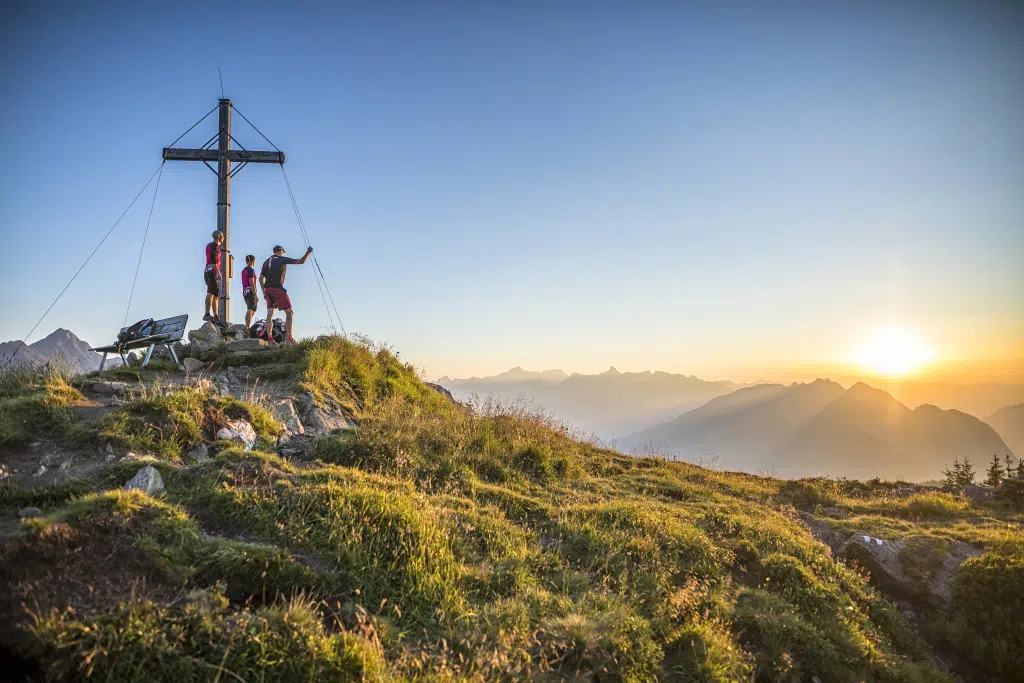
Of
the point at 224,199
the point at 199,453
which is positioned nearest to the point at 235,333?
the point at 224,199

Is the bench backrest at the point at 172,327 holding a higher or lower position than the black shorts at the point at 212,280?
lower

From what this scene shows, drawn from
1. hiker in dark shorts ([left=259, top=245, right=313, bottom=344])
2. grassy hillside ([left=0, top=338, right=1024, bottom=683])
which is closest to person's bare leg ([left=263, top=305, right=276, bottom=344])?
hiker in dark shorts ([left=259, top=245, right=313, bottom=344])

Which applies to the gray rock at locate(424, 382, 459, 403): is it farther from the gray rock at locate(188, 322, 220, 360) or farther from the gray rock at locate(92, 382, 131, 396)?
the gray rock at locate(92, 382, 131, 396)

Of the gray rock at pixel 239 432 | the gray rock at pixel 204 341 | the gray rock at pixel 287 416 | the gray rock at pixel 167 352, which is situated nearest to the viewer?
the gray rock at pixel 239 432

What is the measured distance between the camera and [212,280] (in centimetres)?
1498

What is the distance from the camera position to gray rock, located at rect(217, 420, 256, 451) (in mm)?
8406

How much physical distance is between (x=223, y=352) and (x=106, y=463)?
24.5 ft

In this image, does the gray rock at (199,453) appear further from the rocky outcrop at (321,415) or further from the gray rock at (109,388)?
the gray rock at (109,388)

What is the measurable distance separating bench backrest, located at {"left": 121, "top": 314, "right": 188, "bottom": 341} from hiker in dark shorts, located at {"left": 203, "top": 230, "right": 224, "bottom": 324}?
4.64 ft

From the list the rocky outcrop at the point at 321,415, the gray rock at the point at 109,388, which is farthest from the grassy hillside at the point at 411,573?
the rocky outcrop at the point at 321,415

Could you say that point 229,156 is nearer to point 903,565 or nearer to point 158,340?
point 158,340

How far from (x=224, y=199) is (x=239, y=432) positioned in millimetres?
10068

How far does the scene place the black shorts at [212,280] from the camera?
1492 centimetres

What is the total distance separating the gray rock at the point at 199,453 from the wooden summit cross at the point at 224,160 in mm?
8488
